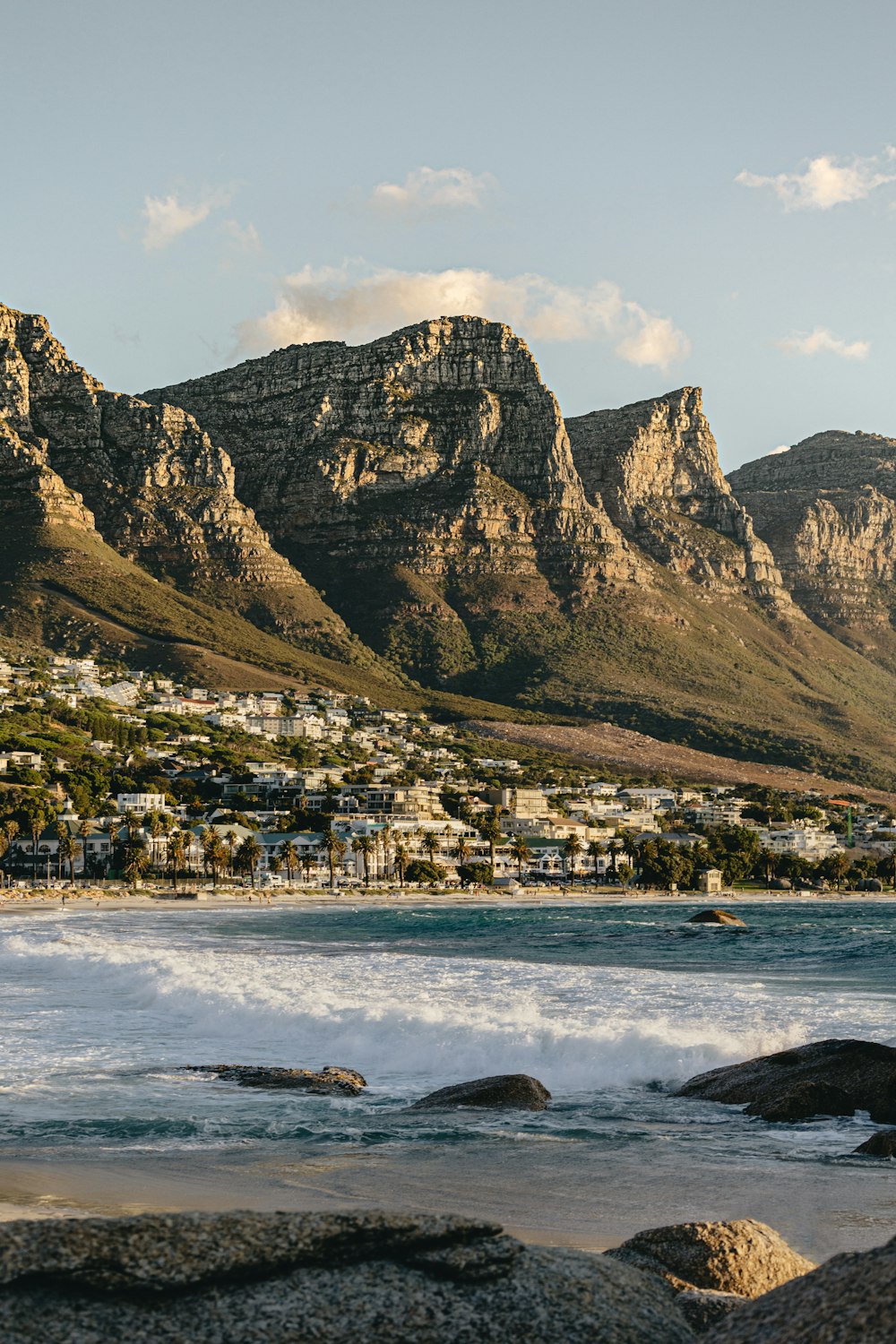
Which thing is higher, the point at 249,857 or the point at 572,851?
the point at 249,857

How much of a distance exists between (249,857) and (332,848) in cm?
1055

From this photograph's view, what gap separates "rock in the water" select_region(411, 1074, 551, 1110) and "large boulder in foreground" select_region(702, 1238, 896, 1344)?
16.3 metres

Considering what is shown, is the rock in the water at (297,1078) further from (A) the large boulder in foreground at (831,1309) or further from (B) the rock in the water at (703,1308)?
(A) the large boulder in foreground at (831,1309)

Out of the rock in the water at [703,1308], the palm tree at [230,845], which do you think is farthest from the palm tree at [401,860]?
the rock in the water at [703,1308]

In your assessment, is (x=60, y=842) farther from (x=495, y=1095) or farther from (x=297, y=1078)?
(x=495, y=1095)

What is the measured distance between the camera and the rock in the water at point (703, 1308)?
9.60 m

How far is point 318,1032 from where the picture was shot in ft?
105

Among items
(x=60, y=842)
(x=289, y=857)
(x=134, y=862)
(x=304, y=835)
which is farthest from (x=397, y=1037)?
(x=304, y=835)

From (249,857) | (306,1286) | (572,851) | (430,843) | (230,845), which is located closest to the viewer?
(306,1286)

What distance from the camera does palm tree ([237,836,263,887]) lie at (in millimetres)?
147375

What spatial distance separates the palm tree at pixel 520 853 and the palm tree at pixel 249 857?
35.4 m

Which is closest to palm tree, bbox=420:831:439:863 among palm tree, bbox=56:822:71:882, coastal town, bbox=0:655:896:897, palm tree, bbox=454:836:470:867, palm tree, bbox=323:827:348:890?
coastal town, bbox=0:655:896:897

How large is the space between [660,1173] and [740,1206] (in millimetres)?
1919

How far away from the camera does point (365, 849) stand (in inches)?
6299
